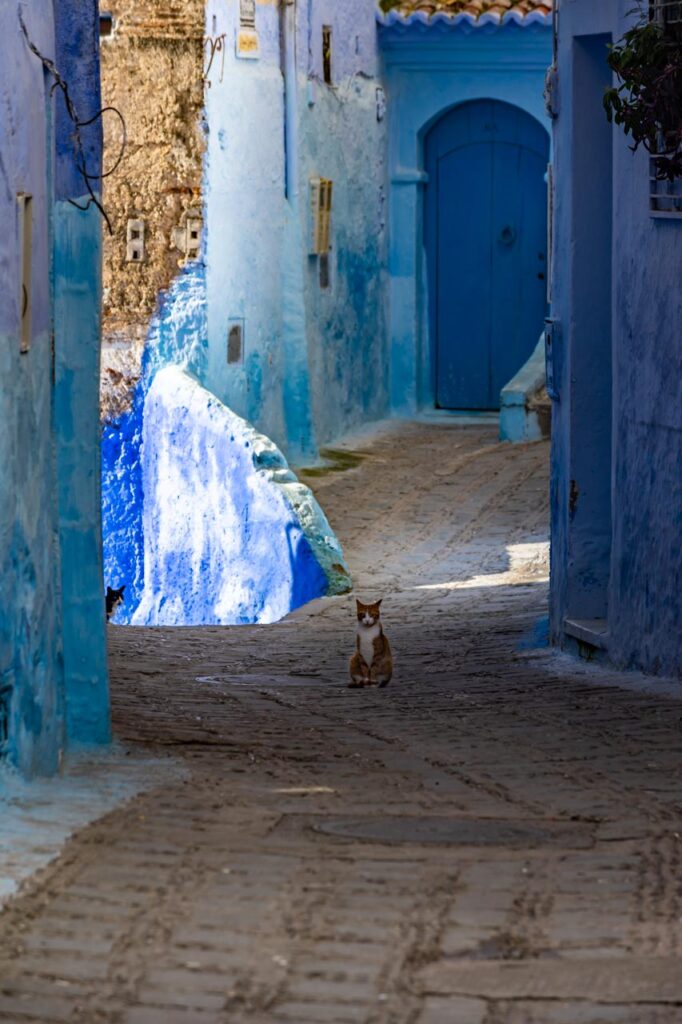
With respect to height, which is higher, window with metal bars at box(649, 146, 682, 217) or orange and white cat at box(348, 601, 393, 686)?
window with metal bars at box(649, 146, 682, 217)

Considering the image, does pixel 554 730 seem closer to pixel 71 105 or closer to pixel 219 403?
pixel 71 105

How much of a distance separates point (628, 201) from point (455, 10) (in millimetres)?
10878

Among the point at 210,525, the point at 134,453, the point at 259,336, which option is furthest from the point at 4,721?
the point at 259,336

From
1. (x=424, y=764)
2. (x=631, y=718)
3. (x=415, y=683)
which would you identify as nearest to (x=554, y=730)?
(x=631, y=718)

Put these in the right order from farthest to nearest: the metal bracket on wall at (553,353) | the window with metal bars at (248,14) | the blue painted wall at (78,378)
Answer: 1. the window with metal bars at (248,14)
2. the metal bracket on wall at (553,353)
3. the blue painted wall at (78,378)

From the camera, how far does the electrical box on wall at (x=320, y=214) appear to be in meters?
19.0

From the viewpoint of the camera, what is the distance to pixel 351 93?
799 inches

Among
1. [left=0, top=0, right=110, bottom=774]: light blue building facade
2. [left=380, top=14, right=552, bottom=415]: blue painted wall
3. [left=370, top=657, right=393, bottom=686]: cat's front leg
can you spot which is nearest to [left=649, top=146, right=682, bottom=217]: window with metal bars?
[left=370, top=657, right=393, bottom=686]: cat's front leg

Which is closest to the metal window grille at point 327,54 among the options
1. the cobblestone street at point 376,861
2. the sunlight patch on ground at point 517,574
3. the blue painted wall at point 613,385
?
the sunlight patch on ground at point 517,574

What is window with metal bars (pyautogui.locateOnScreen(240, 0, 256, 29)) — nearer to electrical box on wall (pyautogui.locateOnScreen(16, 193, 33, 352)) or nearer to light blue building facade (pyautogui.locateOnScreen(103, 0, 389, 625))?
light blue building facade (pyautogui.locateOnScreen(103, 0, 389, 625))

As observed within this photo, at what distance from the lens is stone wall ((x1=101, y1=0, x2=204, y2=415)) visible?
1645 cm

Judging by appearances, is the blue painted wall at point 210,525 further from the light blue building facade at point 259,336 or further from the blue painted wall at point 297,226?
the blue painted wall at point 297,226

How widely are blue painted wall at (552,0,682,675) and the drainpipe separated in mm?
7135

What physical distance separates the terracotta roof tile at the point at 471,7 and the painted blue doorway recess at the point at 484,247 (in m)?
1.24
